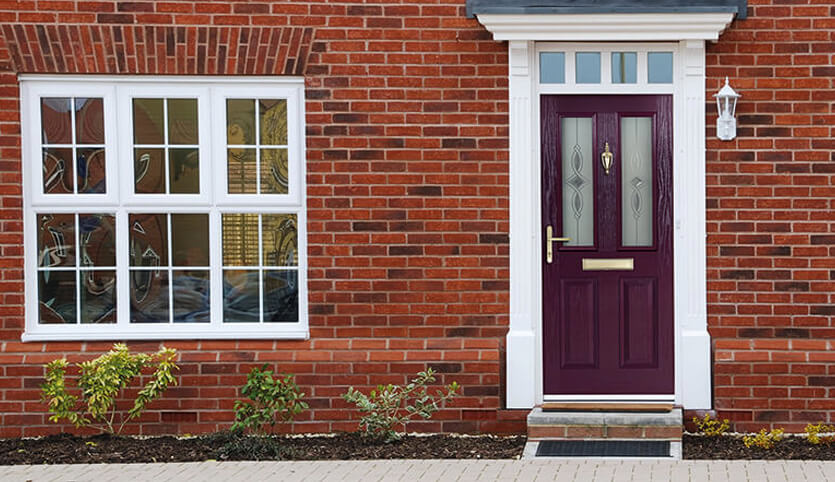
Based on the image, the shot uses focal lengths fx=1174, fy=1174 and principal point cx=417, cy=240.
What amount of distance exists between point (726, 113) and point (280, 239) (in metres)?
3.34

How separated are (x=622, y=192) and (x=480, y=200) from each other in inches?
41.0

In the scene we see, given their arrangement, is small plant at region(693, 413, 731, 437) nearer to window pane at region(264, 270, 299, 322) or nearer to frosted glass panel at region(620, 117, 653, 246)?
frosted glass panel at region(620, 117, 653, 246)

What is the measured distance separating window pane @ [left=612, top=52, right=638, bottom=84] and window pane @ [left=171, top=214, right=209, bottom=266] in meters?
3.16

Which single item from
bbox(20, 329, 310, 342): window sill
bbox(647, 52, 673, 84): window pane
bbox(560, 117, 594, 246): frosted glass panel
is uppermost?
bbox(647, 52, 673, 84): window pane

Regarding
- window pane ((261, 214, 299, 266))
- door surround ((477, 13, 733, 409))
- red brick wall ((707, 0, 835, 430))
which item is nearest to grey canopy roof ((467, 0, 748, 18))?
door surround ((477, 13, 733, 409))

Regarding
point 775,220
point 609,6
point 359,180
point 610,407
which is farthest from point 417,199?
point 775,220

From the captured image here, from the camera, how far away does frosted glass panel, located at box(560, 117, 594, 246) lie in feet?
28.1

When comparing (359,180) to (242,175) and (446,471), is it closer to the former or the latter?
(242,175)

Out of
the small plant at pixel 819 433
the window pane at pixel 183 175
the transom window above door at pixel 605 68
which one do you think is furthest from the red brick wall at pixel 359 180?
the small plant at pixel 819 433

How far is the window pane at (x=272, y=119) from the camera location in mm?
8594

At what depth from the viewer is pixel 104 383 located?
8.17 m

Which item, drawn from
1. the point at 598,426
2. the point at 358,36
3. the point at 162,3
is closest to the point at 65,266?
the point at 162,3

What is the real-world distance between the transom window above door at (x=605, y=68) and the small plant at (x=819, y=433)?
2.58 meters

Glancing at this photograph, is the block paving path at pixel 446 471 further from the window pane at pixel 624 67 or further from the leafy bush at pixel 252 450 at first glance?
the window pane at pixel 624 67
